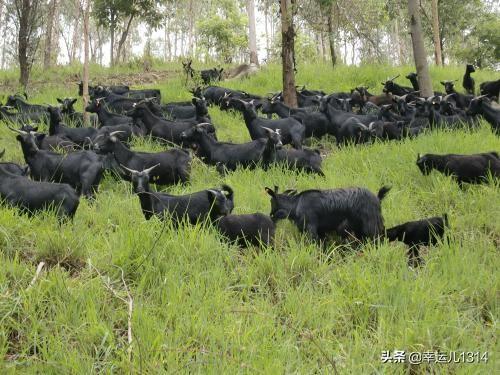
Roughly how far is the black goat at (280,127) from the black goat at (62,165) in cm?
374

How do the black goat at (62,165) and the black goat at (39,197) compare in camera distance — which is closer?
the black goat at (39,197)

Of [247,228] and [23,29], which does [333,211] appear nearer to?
[247,228]

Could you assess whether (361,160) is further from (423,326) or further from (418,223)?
(423,326)

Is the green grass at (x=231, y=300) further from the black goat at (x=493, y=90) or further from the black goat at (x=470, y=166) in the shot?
the black goat at (x=493, y=90)

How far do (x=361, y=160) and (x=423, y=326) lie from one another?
216 inches

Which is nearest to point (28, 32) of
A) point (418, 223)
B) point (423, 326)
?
point (418, 223)

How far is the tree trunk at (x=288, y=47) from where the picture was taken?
13.3 meters

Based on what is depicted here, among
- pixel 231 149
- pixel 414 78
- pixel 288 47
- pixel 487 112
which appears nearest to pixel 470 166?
pixel 487 112

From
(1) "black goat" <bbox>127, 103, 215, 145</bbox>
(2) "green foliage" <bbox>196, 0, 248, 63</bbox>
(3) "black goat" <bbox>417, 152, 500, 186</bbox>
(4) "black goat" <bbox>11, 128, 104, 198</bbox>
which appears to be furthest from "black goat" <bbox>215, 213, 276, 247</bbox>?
(2) "green foliage" <bbox>196, 0, 248, 63</bbox>

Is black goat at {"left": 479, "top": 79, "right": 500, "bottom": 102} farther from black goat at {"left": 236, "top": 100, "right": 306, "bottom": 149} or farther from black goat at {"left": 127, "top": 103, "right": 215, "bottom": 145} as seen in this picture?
black goat at {"left": 127, "top": 103, "right": 215, "bottom": 145}

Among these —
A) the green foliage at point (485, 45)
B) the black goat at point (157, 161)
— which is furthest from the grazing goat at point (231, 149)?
the green foliage at point (485, 45)

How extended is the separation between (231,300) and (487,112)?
8.07m

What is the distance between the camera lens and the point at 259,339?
4.27 m

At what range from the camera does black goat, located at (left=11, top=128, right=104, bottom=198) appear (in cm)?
879
